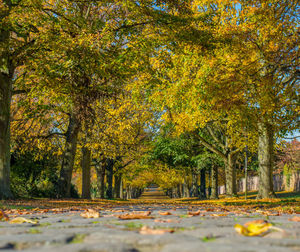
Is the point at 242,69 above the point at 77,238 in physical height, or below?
above

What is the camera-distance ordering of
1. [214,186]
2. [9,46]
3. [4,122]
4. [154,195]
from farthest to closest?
[154,195]
[214,186]
[4,122]
[9,46]

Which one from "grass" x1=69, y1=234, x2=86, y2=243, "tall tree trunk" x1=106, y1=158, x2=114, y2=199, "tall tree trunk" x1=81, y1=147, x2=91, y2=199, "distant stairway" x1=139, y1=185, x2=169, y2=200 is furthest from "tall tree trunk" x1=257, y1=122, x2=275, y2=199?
"distant stairway" x1=139, y1=185, x2=169, y2=200

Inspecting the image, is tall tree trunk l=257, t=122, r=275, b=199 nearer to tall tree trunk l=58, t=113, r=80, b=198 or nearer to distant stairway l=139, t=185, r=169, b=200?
tall tree trunk l=58, t=113, r=80, b=198

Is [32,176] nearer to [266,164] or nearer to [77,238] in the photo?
[266,164]

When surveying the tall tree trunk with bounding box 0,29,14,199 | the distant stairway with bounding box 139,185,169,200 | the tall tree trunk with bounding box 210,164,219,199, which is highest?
the tall tree trunk with bounding box 0,29,14,199

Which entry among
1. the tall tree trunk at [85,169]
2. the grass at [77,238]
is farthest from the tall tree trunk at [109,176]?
the grass at [77,238]

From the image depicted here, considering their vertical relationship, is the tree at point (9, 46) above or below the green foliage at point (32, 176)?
above

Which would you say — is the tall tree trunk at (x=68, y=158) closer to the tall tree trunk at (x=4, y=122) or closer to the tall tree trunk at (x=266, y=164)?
the tall tree trunk at (x=4, y=122)

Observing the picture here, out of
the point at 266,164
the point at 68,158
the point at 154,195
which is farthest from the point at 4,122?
the point at 154,195

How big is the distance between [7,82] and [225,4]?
9.82 metres

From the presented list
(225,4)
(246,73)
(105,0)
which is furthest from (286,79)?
(105,0)

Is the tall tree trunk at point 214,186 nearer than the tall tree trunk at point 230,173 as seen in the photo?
No

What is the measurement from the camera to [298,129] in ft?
43.6

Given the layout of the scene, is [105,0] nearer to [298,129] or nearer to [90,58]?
[90,58]
